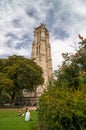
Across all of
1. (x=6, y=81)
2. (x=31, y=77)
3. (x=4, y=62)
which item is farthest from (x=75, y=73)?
(x=4, y=62)

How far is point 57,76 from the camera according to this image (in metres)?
27.4

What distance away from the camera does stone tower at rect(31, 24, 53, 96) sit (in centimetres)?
9669

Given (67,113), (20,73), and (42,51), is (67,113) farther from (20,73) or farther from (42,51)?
(42,51)

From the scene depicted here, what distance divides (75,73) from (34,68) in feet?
135

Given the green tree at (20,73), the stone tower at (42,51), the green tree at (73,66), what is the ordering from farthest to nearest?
the stone tower at (42,51) → the green tree at (20,73) → the green tree at (73,66)

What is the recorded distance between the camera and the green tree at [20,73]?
62.0 metres

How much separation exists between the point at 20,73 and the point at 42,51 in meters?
36.3

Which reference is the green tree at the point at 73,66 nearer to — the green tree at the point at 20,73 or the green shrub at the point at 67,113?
the green shrub at the point at 67,113

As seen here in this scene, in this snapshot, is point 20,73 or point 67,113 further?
point 20,73

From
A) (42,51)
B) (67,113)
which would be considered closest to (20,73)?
(42,51)

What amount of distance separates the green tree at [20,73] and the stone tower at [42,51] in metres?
28.4

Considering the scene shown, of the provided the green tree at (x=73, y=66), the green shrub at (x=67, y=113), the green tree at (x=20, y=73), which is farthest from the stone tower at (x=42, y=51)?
the green shrub at (x=67, y=113)

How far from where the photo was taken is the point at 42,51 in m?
98.1

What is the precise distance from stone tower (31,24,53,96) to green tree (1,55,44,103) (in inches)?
1120
